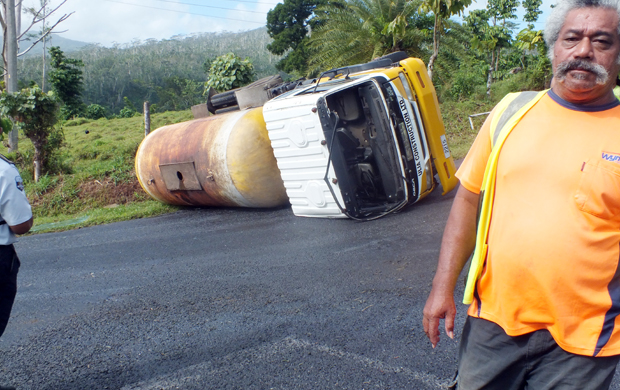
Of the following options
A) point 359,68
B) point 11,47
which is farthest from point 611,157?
point 11,47

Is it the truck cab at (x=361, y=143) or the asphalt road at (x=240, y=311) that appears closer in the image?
the asphalt road at (x=240, y=311)

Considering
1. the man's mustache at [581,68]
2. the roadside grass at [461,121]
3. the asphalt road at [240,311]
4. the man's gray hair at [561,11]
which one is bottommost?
the roadside grass at [461,121]

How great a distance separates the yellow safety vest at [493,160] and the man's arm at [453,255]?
0.05m

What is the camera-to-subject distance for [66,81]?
34.6m

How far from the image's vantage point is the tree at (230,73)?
41.5ft

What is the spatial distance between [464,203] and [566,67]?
23.1 inches

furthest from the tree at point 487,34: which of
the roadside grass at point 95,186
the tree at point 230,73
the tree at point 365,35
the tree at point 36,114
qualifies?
the tree at point 36,114

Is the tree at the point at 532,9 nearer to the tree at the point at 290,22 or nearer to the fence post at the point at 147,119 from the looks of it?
the tree at the point at 290,22

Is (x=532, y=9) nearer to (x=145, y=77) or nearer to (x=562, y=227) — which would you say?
(x=562, y=227)

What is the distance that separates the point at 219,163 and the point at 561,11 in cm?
625

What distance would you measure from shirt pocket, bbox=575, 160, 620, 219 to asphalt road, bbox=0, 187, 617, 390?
5.40 feet

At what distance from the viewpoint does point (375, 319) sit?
3752 millimetres

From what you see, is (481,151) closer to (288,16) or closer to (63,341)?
(63,341)

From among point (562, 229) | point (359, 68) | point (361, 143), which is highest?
point (359, 68)
